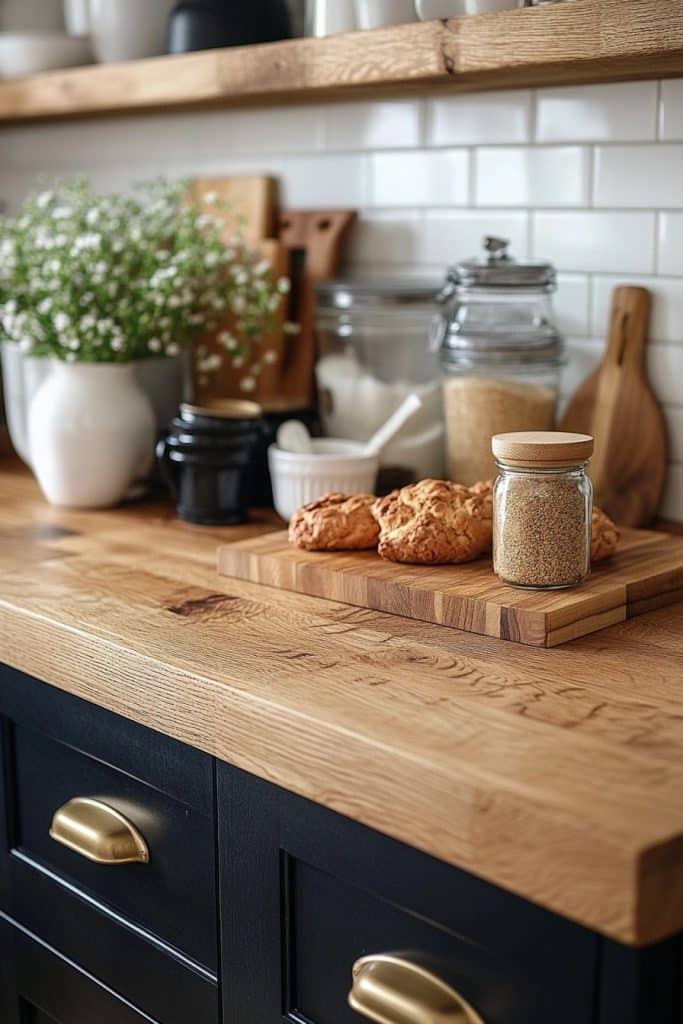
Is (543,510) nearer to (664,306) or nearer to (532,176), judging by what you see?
(664,306)

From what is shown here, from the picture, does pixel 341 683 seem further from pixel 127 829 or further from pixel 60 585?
pixel 60 585

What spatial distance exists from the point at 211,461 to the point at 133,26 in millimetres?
752

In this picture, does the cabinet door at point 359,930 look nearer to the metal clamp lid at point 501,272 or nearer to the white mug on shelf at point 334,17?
the metal clamp lid at point 501,272

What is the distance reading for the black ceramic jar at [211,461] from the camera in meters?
1.59

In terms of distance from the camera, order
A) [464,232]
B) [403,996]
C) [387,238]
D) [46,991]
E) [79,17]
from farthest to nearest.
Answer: [79,17]
[387,238]
[464,232]
[46,991]
[403,996]

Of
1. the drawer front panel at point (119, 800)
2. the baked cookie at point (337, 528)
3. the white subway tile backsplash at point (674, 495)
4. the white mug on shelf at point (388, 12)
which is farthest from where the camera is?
the white subway tile backsplash at point (674, 495)

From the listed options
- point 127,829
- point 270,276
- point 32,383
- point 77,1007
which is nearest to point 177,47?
point 270,276

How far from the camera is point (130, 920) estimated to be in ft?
3.86

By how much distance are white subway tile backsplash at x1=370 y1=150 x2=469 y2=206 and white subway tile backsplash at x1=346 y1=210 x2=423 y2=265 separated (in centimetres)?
2

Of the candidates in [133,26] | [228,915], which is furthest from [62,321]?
[228,915]

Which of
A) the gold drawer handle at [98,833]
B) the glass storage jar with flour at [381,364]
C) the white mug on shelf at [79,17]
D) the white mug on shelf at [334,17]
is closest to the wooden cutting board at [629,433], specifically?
the glass storage jar with flour at [381,364]

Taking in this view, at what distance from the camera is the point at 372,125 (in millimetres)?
1838

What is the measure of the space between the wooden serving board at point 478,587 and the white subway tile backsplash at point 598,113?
1.66ft

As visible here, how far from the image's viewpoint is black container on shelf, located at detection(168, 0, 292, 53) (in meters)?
1.71
